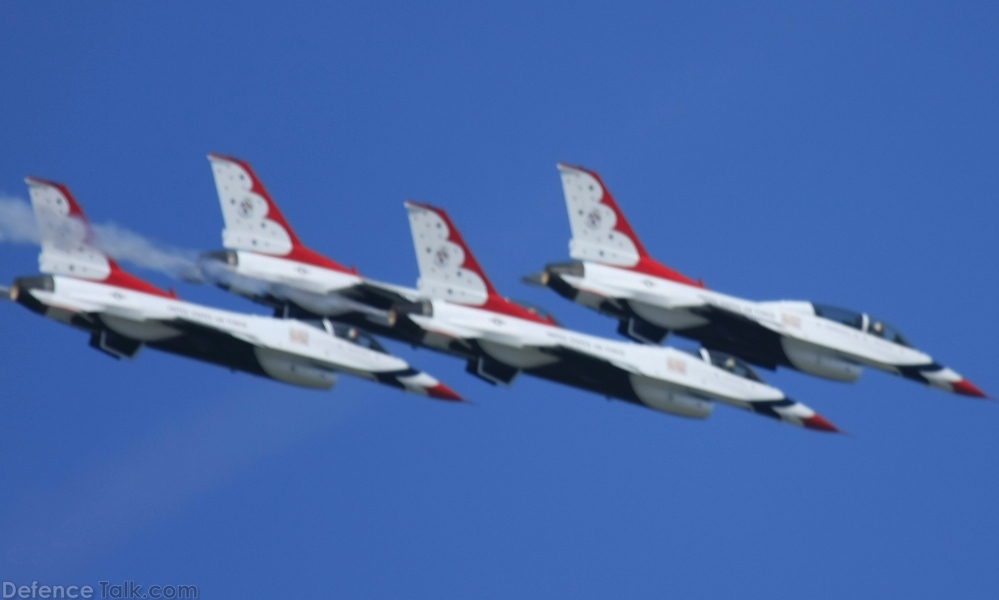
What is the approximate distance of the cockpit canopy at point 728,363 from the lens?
10356 cm

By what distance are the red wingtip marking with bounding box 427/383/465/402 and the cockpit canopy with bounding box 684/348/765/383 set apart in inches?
317

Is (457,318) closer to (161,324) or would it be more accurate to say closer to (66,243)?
(161,324)

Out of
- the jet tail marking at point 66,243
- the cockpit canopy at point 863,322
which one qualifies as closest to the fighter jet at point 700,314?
the cockpit canopy at point 863,322

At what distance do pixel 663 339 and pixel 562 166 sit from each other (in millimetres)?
7206

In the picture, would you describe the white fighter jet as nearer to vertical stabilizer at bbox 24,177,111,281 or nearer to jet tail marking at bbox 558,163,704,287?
jet tail marking at bbox 558,163,704,287

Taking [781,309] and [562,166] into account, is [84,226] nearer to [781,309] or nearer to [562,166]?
[562,166]

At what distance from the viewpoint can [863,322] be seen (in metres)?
108

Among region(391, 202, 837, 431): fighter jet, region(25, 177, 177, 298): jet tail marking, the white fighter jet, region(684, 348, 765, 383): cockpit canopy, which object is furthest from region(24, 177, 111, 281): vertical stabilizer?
region(684, 348, 765, 383): cockpit canopy

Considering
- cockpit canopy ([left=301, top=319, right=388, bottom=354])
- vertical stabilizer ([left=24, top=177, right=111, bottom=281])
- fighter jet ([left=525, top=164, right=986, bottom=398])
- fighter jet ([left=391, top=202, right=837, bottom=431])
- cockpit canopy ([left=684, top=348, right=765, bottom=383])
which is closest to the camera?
vertical stabilizer ([left=24, top=177, right=111, bottom=281])

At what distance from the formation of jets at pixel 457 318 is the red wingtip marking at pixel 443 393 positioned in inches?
2.8

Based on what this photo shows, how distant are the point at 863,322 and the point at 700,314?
6221 millimetres

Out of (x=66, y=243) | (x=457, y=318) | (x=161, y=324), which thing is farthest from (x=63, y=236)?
(x=457, y=318)

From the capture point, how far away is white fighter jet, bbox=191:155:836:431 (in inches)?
3981

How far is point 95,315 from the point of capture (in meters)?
98.2
